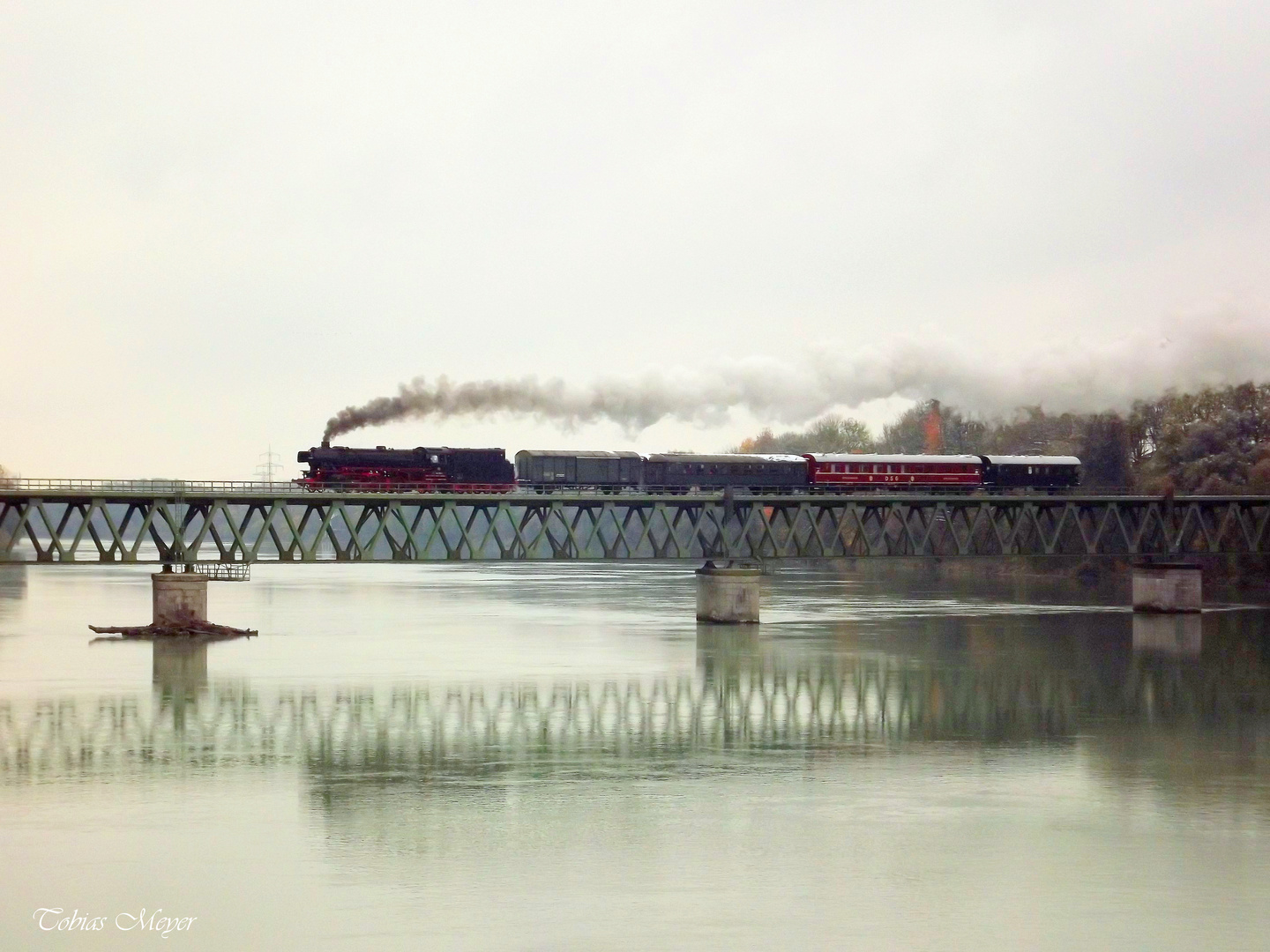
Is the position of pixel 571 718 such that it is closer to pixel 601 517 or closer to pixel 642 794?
pixel 642 794

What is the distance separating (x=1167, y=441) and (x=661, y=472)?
6325cm

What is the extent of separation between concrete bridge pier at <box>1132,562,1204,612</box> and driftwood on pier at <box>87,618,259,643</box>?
61.0m

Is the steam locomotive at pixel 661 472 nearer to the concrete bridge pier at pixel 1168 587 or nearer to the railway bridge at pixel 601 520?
the railway bridge at pixel 601 520

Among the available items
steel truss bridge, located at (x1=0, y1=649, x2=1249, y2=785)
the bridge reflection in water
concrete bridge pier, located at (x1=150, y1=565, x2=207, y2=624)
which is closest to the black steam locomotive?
concrete bridge pier, located at (x1=150, y1=565, x2=207, y2=624)

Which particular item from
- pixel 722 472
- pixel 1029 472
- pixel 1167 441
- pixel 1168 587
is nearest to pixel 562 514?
pixel 722 472

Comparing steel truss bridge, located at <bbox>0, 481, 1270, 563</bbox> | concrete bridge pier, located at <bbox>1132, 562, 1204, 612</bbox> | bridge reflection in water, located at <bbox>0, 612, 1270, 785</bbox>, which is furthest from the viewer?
concrete bridge pier, located at <bbox>1132, 562, 1204, 612</bbox>

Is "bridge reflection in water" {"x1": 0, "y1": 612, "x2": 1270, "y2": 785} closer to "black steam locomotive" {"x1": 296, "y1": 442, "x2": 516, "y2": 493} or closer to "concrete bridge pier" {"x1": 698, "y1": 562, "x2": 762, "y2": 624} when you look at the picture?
"black steam locomotive" {"x1": 296, "y1": 442, "x2": 516, "y2": 493}

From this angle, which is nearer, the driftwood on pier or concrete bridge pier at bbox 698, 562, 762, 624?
the driftwood on pier

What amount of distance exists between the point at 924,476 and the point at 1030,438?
249 ft

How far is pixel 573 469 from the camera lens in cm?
9531

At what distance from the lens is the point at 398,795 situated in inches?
1620

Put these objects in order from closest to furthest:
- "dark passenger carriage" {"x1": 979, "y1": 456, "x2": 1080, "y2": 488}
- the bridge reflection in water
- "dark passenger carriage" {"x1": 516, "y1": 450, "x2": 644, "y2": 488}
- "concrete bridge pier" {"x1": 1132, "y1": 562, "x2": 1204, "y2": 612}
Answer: the bridge reflection in water → "dark passenger carriage" {"x1": 516, "y1": 450, "x2": 644, "y2": 488} → "dark passenger carriage" {"x1": 979, "y1": 456, "x2": 1080, "y2": 488} → "concrete bridge pier" {"x1": 1132, "y1": 562, "x2": 1204, "y2": 612}

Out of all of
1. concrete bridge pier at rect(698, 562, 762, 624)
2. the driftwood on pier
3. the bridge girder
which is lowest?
the driftwood on pier

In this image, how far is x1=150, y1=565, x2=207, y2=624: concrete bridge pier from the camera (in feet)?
281
